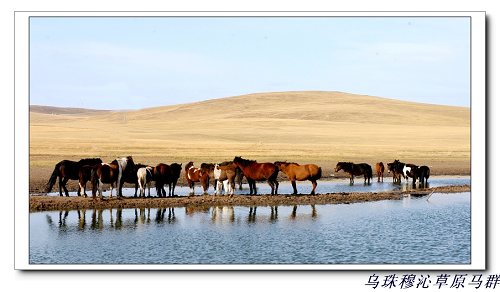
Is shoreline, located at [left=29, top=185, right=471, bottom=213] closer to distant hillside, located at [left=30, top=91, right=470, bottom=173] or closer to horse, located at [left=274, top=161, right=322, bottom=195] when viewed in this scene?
horse, located at [left=274, top=161, right=322, bottom=195]

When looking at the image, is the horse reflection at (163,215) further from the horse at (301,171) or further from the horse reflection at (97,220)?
the horse at (301,171)

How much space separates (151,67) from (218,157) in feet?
49.1

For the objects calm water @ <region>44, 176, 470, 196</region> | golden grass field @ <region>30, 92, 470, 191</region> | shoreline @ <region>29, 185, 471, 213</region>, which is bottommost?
shoreline @ <region>29, 185, 471, 213</region>

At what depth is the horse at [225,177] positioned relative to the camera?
811 inches

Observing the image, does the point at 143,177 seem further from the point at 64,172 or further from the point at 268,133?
the point at 268,133

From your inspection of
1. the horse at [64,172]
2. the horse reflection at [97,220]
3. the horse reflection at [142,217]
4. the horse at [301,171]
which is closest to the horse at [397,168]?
the horse at [301,171]

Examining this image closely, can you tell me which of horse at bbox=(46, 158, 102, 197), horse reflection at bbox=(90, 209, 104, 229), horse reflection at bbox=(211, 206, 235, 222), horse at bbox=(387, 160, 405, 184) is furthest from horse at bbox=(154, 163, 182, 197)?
horse at bbox=(387, 160, 405, 184)

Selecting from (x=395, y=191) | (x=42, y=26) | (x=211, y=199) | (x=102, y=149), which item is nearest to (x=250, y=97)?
(x=102, y=149)

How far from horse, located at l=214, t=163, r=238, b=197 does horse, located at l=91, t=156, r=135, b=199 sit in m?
2.22

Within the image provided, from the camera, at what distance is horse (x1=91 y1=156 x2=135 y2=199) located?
758 inches

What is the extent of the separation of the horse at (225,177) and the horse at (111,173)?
87.6 inches
